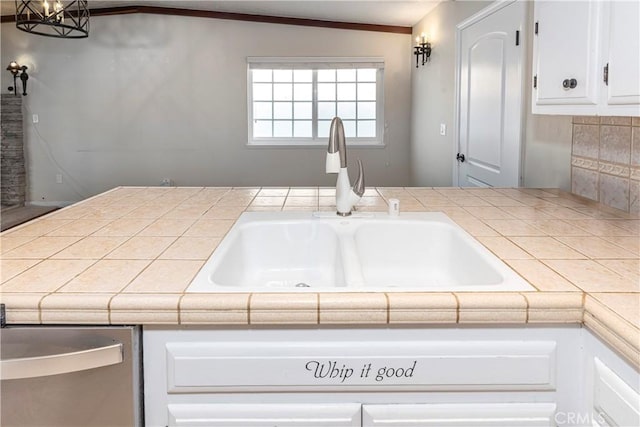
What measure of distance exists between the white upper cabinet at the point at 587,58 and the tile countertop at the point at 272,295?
347 mm

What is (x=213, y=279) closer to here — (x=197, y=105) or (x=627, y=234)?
(x=627, y=234)

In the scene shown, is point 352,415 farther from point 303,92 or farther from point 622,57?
point 303,92

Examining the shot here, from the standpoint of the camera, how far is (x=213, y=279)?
1.19 metres

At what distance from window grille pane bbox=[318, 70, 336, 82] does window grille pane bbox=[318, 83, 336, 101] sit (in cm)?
6

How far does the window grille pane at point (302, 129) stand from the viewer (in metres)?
6.88

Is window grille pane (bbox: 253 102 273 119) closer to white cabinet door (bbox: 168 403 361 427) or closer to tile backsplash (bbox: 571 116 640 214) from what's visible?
tile backsplash (bbox: 571 116 640 214)

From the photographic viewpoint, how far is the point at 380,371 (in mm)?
1041

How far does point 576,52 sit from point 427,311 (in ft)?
3.54

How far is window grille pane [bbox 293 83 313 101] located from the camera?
268 inches

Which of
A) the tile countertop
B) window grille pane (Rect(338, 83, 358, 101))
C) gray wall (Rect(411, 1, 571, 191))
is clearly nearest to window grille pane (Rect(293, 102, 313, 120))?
window grille pane (Rect(338, 83, 358, 101))

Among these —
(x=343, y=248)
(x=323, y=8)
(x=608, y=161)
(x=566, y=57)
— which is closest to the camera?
(x=343, y=248)

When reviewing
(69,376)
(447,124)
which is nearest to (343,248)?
(69,376)

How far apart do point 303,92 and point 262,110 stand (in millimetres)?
541

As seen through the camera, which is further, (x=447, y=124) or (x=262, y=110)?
(x=262, y=110)
